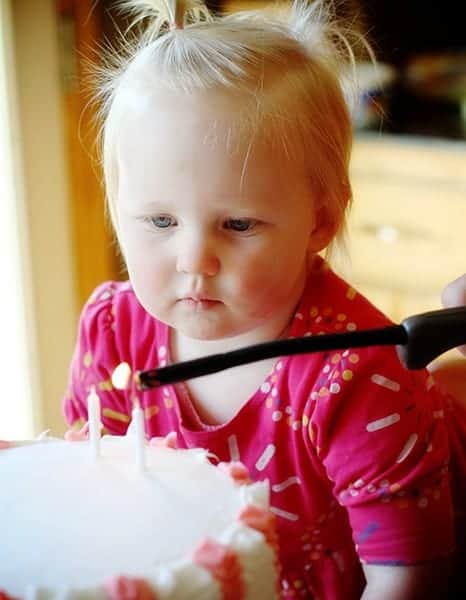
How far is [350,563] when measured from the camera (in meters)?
0.68

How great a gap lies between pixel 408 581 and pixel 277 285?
0.20 m

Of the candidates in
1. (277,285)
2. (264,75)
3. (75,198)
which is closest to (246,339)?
(277,285)

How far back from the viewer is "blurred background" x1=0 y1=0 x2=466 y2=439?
165cm

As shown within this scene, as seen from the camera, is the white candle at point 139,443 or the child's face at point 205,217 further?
the child's face at point 205,217

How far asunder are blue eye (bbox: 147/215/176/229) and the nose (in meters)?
0.02

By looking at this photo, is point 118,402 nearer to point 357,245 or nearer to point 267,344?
point 267,344

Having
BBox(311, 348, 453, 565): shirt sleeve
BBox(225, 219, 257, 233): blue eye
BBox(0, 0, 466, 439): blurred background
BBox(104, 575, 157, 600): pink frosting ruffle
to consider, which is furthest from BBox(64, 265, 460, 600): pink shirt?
BBox(0, 0, 466, 439): blurred background

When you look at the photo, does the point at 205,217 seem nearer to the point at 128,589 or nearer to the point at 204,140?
the point at 204,140

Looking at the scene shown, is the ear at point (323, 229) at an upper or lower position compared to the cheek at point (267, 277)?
upper

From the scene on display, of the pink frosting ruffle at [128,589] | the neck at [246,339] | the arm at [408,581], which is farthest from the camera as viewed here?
the neck at [246,339]

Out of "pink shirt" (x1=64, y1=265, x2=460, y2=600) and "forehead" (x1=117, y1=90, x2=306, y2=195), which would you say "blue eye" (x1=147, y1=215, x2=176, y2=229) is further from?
"pink shirt" (x1=64, y1=265, x2=460, y2=600)

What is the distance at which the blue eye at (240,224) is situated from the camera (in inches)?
23.6

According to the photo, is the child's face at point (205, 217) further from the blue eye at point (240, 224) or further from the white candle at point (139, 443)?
the white candle at point (139, 443)

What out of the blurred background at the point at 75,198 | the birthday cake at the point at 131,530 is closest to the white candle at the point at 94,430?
the birthday cake at the point at 131,530
